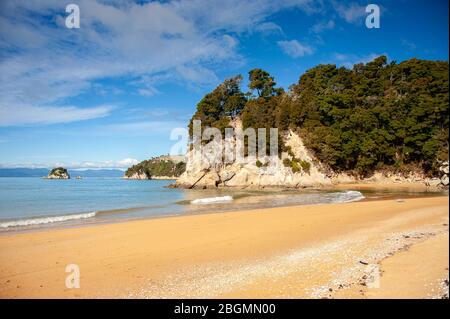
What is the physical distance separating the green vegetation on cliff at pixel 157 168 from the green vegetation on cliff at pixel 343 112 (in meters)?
90.7

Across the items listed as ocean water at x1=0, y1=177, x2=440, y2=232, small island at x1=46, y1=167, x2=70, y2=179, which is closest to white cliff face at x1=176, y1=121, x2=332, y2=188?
ocean water at x1=0, y1=177, x2=440, y2=232

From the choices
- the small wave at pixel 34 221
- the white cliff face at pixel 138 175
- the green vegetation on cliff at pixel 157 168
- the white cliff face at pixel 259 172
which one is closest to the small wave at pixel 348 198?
the small wave at pixel 34 221

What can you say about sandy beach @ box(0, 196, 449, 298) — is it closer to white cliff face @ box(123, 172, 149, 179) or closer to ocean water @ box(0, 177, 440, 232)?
ocean water @ box(0, 177, 440, 232)

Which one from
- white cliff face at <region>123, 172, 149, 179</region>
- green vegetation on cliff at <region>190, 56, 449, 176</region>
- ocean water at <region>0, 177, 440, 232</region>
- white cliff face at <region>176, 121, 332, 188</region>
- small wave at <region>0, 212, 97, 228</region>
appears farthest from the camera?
white cliff face at <region>123, 172, 149, 179</region>

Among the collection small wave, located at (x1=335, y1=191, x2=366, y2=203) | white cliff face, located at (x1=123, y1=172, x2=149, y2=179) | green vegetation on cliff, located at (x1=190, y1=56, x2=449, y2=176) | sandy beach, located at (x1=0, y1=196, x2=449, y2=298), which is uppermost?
green vegetation on cliff, located at (x1=190, y1=56, x2=449, y2=176)

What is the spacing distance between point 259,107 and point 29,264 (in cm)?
4721

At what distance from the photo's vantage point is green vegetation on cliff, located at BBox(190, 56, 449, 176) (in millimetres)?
43844

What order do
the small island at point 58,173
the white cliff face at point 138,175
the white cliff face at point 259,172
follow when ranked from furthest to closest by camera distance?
1. the white cliff face at point 138,175
2. the small island at point 58,173
3. the white cliff face at point 259,172

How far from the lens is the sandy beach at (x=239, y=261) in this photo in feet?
15.5

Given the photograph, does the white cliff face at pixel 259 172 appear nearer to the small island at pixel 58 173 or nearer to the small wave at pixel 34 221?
the small wave at pixel 34 221

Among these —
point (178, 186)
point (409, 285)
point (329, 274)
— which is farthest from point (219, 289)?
point (178, 186)

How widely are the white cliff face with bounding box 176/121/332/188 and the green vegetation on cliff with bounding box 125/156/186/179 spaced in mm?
91386

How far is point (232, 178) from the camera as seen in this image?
50.9 meters

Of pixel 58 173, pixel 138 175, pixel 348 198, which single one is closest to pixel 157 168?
pixel 138 175
